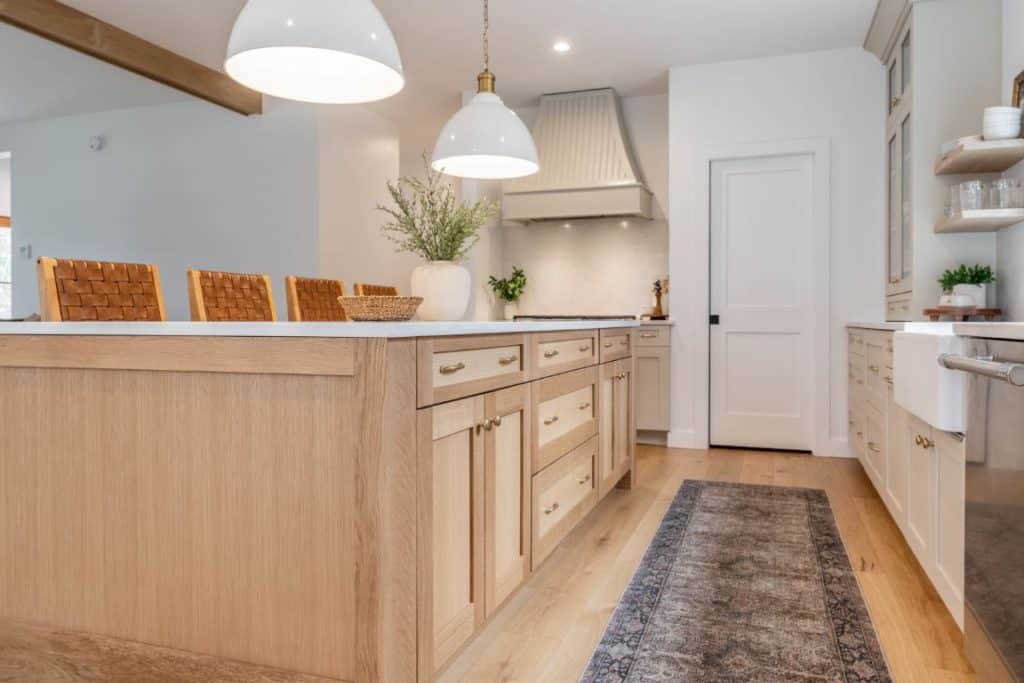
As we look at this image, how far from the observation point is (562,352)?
2.42 m

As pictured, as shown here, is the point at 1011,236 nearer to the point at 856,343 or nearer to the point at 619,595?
the point at 856,343

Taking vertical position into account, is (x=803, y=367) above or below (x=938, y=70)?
below

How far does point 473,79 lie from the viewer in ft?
17.7

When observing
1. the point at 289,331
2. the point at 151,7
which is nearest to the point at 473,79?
the point at 151,7

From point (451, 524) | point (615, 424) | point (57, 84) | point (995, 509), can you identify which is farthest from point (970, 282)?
point (57, 84)

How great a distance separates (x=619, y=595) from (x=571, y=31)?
3.54 meters

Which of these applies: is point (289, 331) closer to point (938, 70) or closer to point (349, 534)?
point (349, 534)

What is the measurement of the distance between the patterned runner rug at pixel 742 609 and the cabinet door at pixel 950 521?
0.78 feet

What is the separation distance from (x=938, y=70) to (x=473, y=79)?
3131mm

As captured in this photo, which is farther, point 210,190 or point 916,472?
point 210,190

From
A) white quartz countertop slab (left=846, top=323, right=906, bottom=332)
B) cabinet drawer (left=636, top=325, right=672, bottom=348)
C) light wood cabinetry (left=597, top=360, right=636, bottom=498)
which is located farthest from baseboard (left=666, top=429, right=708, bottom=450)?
light wood cabinetry (left=597, top=360, right=636, bottom=498)

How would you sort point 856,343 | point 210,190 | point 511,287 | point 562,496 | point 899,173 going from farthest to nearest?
point 210,190 < point 511,287 < point 899,173 < point 856,343 < point 562,496

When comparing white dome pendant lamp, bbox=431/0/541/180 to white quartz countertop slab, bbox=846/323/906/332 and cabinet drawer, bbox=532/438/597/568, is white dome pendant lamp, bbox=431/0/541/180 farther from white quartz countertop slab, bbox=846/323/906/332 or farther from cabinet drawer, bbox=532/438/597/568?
white quartz countertop slab, bbox=846/323/906/332

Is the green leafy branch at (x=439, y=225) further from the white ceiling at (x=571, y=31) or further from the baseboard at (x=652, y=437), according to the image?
the baseboard at (x=652, y=437)
